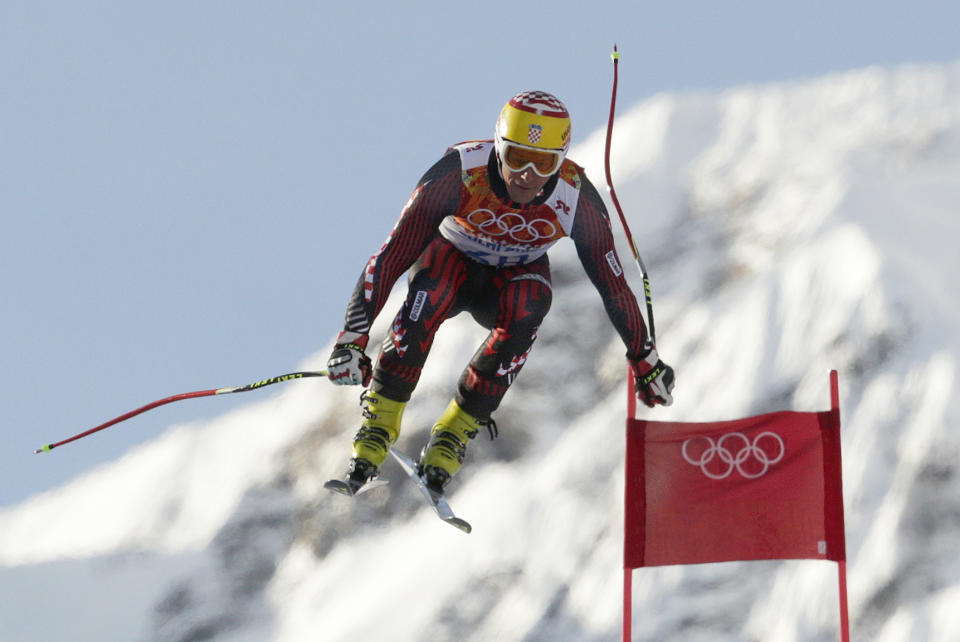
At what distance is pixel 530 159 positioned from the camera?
11.6 meters

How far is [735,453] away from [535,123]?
126 inches

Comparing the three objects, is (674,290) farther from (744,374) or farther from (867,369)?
(867,369)

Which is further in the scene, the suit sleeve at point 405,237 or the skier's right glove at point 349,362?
the suit sleeve at point 405,237

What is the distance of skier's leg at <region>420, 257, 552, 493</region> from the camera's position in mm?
12188

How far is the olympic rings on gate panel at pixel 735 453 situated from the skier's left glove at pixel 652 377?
64 centimetres

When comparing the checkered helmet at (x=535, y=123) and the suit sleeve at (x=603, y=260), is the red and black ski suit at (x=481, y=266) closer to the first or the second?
the suit sleeve at (x=603, y=260)

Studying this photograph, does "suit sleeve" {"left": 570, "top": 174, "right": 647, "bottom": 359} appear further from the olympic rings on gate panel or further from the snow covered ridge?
the snow covered ridge

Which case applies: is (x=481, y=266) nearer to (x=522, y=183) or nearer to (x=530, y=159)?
Result: (x=522, y=183)

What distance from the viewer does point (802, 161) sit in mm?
27109

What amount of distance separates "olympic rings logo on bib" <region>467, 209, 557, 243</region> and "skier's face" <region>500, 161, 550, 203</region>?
0.16 m

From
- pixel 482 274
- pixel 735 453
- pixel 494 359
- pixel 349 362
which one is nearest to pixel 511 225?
pixel 482 274

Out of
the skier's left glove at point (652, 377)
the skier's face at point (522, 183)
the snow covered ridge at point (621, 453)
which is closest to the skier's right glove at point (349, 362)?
the skier's face at point (522, 183)

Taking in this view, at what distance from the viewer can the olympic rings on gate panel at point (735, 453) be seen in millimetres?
12898

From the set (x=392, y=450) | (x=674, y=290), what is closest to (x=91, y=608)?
(x=674, y=290)
